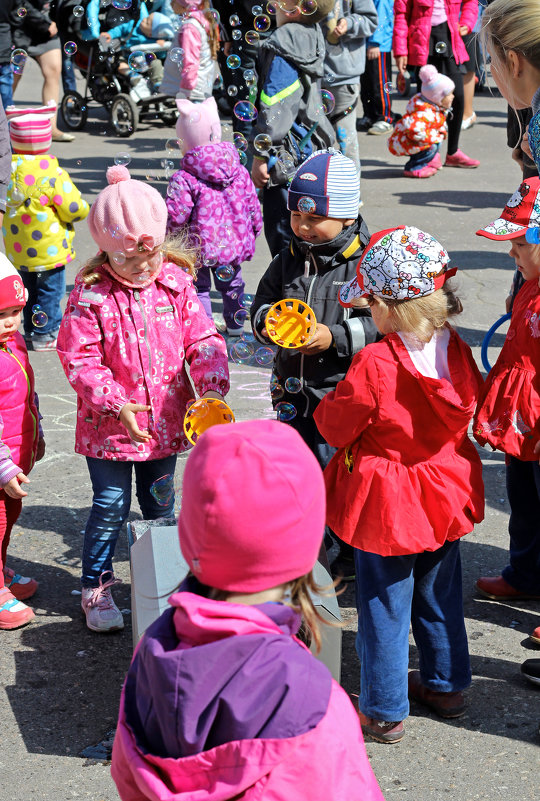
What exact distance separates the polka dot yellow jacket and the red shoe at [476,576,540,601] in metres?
3.34

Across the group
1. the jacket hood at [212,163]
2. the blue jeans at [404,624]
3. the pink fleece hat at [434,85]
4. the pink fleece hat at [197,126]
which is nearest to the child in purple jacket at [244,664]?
the blue jeans at [404,624]

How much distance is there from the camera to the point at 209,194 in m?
5.82

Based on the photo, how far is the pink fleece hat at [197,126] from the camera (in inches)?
227

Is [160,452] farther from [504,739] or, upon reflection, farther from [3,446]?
[504,739]

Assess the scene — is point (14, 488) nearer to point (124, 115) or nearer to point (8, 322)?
point (8, 322)

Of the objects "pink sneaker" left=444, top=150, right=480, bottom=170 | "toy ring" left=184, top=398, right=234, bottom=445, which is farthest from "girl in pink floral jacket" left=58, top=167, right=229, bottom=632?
"pink sneaker" left=444, top=150, right=480, bottom=170

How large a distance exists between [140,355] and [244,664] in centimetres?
195

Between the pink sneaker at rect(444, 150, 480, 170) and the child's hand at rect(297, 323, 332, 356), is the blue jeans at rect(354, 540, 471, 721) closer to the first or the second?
the child's hand at rect(297, 323, 332, 356)

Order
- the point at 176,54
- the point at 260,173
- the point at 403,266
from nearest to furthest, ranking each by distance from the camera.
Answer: the point at 403,266 < the point at 260,173 < the point at 176,54

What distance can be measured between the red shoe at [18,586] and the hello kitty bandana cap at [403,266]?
70.9 inches

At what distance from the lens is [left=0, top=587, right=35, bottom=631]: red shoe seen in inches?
144

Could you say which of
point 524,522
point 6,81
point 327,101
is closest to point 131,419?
point 524,522

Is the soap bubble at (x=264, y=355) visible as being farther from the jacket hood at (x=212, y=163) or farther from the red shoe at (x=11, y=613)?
the jacket hood at (x=212, y=163)

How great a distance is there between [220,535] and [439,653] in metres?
1.74
